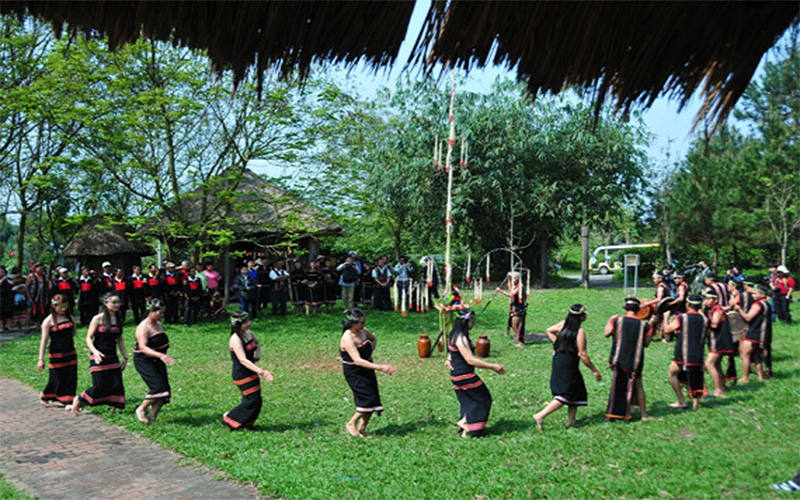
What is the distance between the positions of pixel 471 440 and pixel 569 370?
5.13 ft

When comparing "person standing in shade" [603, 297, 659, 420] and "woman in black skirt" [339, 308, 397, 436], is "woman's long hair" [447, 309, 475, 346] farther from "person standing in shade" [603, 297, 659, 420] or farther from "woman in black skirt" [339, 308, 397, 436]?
"person standing in shade" [603, 297, 659, 420]

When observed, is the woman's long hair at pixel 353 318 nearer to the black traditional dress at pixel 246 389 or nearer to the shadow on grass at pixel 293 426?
the black traditional dress at pixel 246 389

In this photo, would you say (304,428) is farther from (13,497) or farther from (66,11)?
(66,11)

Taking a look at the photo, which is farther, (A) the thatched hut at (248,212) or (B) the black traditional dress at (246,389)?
(A) the thatched hut at (248,212)

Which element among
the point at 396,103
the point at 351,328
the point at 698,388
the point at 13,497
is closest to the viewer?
the point at 13,497

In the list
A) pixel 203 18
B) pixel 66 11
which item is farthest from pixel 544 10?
pixel 66 11

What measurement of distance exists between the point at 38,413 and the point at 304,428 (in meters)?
4.23

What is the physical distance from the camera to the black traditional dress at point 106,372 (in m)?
9.50

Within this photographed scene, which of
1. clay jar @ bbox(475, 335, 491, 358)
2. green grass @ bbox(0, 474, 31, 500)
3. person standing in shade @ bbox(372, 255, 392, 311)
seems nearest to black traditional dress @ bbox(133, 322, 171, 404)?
green grass @ bbox(0, 474, 31, 500)

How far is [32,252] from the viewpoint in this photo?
47562 mm

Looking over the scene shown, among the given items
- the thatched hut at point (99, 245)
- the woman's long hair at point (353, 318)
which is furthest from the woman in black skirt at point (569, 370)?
the thatched hut at point (99, 245)

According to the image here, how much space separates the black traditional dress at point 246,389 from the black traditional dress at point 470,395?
254 cm

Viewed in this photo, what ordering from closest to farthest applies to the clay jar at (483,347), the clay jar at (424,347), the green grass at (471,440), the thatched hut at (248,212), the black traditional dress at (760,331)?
1. the green grass at (471,440)
2. the black traditional dress at (760,331)
3. the clay jar at (483,347)
4. the clay jar at (424,347)
5. the thatched hut at (248,212)

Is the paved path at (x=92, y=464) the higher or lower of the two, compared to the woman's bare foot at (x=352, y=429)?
lower
